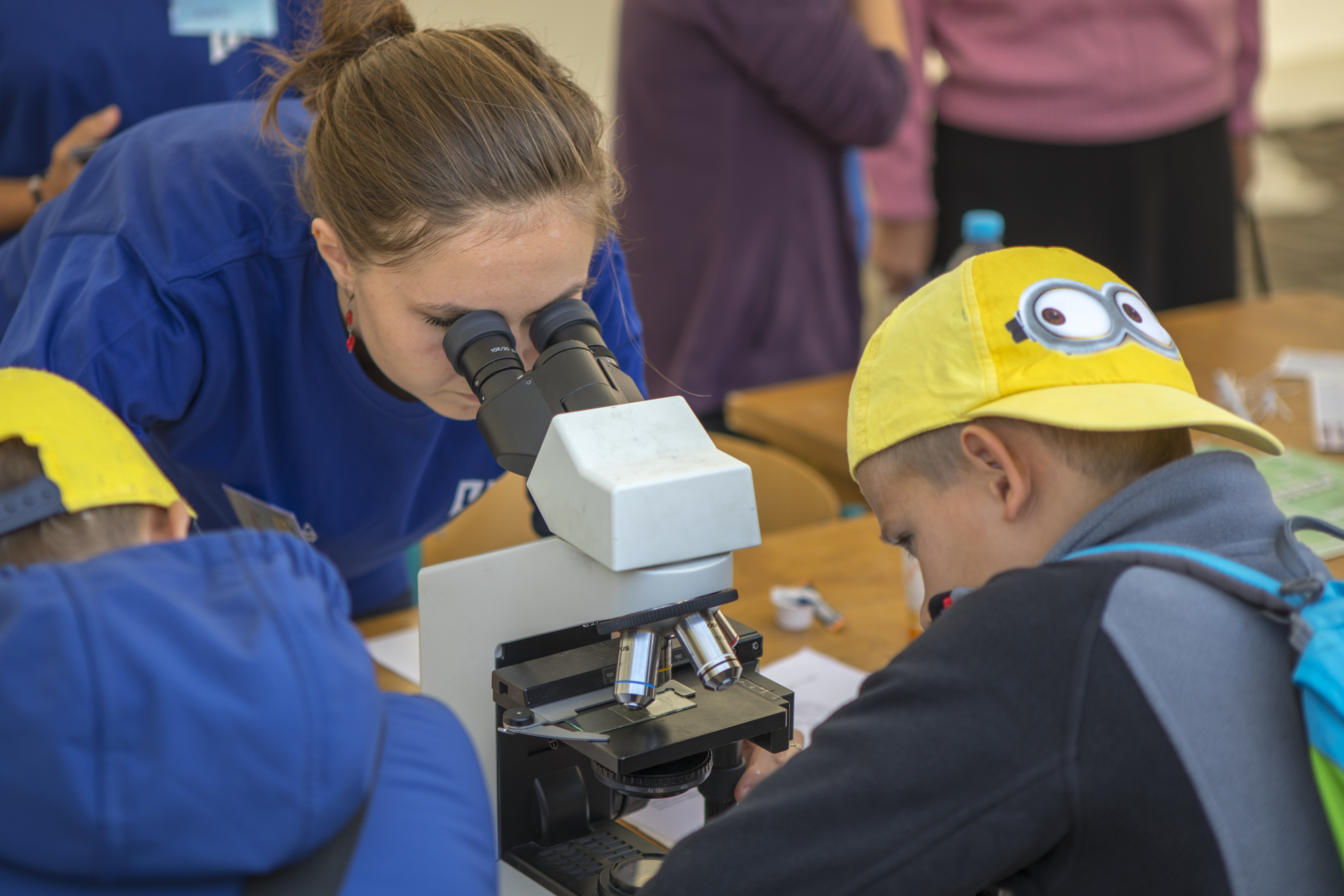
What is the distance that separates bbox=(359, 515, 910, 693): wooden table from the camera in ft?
4.77

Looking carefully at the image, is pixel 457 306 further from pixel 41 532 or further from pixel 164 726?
pixel 164 726

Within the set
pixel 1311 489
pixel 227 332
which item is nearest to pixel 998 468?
pixel 227 332

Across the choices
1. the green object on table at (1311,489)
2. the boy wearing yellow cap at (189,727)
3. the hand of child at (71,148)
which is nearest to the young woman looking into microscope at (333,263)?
the hand of child at (71,148)

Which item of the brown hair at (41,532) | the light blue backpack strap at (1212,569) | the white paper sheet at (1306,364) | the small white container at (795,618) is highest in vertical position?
the brown hair at (41,532)

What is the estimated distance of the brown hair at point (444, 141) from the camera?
1073mm

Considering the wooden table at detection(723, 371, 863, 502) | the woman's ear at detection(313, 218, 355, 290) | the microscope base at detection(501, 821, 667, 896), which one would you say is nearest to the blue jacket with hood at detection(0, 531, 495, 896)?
the microscope base at detection(501, 821, 667, 896)

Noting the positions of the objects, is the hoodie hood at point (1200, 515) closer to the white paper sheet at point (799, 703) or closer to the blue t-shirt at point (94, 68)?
the white paper sheet at point (799, 703)

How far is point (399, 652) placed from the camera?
144 centimetres

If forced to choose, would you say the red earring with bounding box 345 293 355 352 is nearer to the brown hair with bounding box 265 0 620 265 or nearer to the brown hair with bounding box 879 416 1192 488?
the brown hair with bounding box 265 0 620 265

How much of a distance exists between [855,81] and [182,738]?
6.59ft

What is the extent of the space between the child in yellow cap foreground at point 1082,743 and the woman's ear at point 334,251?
651 mm

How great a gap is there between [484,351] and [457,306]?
0.27 ft

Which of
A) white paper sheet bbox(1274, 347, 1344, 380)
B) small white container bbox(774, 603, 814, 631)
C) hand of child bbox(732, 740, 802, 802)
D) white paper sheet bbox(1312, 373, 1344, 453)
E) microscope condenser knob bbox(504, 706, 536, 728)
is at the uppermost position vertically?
microscope condenser knob bbox(504, 706, 536, 728)

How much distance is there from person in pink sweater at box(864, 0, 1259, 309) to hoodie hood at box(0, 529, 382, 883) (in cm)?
217
